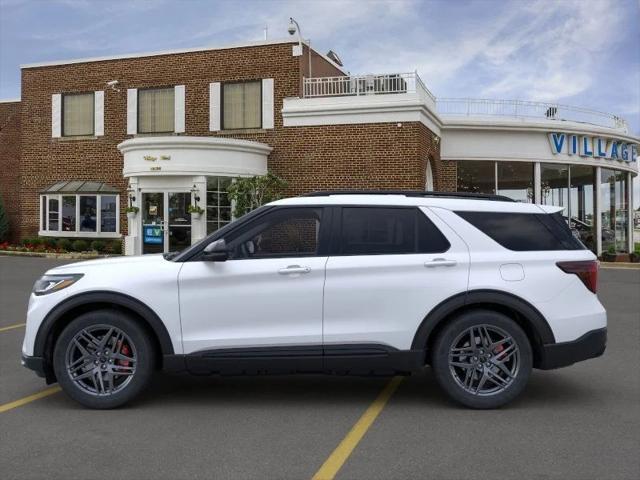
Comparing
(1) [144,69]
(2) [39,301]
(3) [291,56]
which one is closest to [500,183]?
(3) [291,56]

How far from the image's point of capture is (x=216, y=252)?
16.5ft

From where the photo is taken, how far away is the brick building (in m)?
20.5

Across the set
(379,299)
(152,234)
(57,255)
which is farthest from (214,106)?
(379,299)

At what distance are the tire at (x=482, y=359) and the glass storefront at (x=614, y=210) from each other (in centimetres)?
2261

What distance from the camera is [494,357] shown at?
5152 mm

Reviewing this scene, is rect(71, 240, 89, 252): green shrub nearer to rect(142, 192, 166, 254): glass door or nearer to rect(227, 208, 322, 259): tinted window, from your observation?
rect(142, 192, 166, 254): glass door

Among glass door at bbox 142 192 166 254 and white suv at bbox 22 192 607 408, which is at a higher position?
glass door at bbox 142 192 166 254

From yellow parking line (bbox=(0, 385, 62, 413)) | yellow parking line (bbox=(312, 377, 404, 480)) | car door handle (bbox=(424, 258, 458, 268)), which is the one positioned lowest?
yellow parking line (bbox=(312, 377, 404, 480))

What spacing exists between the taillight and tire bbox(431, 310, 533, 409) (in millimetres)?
632

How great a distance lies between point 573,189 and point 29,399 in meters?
24.2

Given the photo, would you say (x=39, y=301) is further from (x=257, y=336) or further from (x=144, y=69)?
(x=144, y=69)

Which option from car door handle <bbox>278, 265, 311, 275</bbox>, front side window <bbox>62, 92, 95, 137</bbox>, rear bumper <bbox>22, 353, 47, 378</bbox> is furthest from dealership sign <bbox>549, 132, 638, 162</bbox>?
rear bumper <bbox>22, 353, 47, 378</bbox>

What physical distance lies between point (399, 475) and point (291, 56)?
64.2 ft

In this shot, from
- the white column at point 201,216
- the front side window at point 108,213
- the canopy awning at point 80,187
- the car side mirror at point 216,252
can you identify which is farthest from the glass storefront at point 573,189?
the car side mirror at point 216,252
